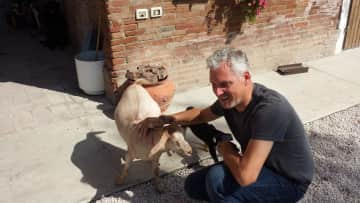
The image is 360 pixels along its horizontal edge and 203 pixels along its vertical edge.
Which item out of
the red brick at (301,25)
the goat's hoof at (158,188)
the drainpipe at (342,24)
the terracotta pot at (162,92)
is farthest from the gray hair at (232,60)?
the drainpipe at (342,24)

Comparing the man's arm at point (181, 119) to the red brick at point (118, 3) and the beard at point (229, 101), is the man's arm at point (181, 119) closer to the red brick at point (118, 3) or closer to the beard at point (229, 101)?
the beard at point (229, 101)

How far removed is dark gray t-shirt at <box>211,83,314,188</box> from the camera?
1910mm

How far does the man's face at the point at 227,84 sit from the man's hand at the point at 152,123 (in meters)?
0.51

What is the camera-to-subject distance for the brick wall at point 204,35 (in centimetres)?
385

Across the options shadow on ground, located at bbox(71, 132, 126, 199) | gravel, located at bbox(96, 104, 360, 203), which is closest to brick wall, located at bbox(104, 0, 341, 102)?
shadow on ground, located at bbox(71, 132, 126, 199)

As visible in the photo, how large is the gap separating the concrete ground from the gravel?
0.12m

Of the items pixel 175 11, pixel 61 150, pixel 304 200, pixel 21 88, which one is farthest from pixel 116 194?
pixel 21 88

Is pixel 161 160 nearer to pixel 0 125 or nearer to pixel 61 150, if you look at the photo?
pixel 61 150

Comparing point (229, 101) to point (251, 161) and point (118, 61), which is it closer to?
point (251, 161)

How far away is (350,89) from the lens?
15.0ft

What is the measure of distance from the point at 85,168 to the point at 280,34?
341 cm

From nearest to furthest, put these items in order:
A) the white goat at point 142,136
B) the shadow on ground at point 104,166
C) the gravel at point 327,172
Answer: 1. the white goat at point 142,136
2. the gravel at point 327,172
3. the shadow on ground at point 104,166

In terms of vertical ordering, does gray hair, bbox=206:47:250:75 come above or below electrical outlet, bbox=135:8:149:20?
below

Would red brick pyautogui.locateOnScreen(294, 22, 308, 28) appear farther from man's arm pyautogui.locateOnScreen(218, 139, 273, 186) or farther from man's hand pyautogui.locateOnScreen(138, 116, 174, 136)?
man's arm pyautogui.locateOnScreen(218, 139, 273, 186)
